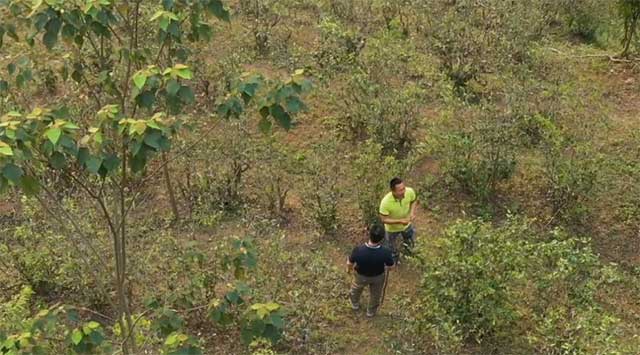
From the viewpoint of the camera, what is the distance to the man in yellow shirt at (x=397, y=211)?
265 inches

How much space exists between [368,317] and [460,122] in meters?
3.05

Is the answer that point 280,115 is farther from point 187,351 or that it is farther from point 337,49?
point 337,49

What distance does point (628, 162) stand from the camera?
27.5 feet

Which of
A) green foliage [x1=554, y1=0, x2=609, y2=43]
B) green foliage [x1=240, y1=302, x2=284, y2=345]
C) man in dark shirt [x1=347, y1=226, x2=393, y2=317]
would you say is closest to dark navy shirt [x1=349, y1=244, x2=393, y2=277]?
man in dark shirt [x1=347, y1=226, x2=393, y2=317]

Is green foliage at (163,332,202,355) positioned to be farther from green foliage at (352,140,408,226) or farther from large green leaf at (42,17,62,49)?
green foliage at (352,140,408,226)

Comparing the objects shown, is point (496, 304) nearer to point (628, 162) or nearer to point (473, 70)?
point (628, 162)

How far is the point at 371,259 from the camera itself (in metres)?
6.20

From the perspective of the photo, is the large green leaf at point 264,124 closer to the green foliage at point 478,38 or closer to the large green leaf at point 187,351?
the large green leaf at point 187,351

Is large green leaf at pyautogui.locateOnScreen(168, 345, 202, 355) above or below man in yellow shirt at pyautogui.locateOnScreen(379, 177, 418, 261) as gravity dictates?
above

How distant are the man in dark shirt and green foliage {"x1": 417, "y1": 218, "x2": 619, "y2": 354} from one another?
37cm

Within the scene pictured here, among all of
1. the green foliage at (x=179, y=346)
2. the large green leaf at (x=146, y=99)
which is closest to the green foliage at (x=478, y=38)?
the green foliage at (x=179, y=346)

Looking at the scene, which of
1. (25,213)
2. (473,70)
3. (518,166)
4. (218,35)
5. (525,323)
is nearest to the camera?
(525,323)

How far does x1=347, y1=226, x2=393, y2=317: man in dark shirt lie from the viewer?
20.3 ft

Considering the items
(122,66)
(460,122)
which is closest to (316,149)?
(460,122)
